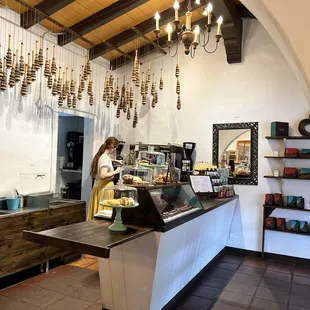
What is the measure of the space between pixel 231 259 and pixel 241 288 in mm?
1175

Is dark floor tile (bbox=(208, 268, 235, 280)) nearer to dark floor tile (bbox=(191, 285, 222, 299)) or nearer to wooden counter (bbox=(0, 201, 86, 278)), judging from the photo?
dark floor tile (bbox=(191, 285, 222, 299))

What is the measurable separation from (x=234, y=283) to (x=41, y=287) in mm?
2334

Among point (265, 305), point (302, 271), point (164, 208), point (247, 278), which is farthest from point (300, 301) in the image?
point (164, 208)

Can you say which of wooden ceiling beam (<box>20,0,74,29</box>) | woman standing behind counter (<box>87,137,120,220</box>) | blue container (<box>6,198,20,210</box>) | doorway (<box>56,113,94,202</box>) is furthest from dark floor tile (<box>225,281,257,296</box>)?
wooden ceiling beam (<box>20,0,74,29</box>)

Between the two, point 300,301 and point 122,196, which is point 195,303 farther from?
point 122,196

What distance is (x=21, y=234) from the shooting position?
135 inches

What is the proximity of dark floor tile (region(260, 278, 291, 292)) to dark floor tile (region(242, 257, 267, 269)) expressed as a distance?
0.54 metres

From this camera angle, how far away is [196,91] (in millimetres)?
5516

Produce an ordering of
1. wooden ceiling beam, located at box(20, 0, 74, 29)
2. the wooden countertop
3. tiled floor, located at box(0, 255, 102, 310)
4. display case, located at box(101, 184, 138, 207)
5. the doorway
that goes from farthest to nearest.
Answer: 1. the doorway
2. wooden ceiling beam, located at box(20, 0, 74, 29)
3. tiled floor, located at box(0, 255, 102, 310)
4. display case, located at box(101, 184, 138, 207)
5. the wooden countertop

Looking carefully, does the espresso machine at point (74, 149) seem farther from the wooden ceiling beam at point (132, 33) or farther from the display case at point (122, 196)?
the display case at point (122, 196)

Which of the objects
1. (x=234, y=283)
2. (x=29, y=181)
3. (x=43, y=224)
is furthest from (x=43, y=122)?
(x=234, y=283)

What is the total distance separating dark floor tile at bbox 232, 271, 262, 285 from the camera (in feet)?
12.7

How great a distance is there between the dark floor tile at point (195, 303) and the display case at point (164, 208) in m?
0.95

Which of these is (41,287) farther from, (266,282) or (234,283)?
(266,282)
